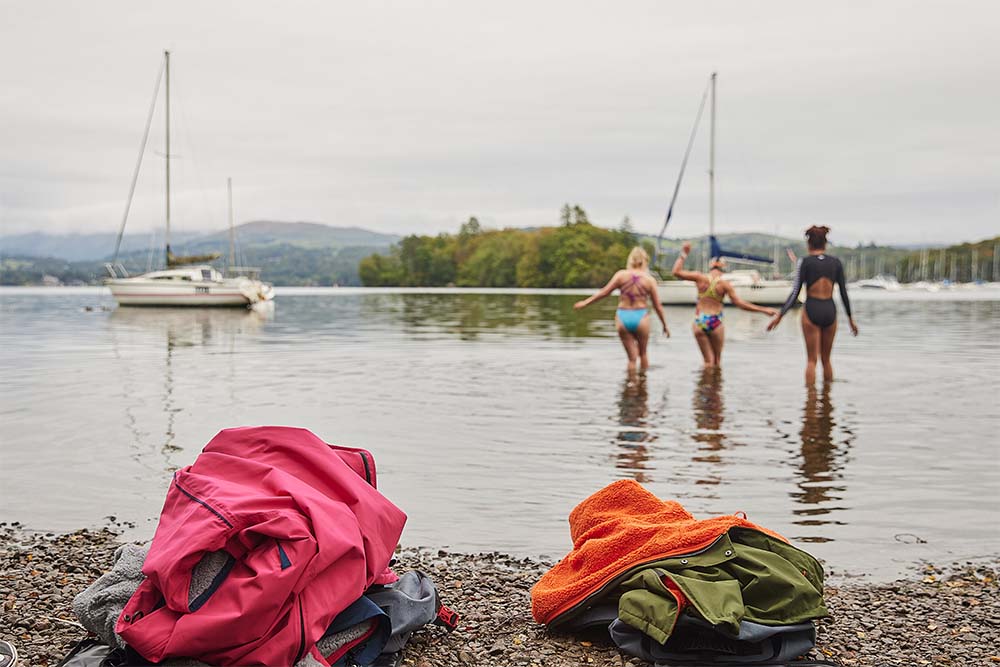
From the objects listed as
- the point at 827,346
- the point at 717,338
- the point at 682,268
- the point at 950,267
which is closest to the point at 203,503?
the point at 827,346

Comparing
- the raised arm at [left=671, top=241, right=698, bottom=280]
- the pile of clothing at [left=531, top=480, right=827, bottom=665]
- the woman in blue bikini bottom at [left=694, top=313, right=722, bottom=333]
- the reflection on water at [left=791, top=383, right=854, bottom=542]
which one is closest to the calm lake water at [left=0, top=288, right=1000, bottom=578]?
the reflection on water at [left=791, top=383, right=854, bottom=542]

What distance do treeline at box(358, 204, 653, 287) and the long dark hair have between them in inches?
4466

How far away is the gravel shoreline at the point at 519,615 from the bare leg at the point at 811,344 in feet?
30.9

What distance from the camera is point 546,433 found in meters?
10.7

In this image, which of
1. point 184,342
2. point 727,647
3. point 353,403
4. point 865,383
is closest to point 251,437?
point 727,647

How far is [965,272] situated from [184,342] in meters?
169

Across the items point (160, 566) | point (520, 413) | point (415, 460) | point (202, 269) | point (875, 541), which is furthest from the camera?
point (202, 269)

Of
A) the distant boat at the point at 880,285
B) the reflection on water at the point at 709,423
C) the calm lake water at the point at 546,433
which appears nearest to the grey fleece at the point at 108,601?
the calm lake water at the point at 546,433

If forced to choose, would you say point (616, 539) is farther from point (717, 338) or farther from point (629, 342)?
point (717, 338)

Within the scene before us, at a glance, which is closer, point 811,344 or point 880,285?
point 811,344

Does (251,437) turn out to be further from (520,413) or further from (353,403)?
(353,403)

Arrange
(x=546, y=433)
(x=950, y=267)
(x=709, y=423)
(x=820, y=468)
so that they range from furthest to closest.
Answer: (x=950, y=267), (x=709, y=423), (x=546, y=433), (x=820, y=468)

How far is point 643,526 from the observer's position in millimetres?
4684

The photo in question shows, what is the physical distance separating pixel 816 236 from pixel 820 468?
672 centimetres
